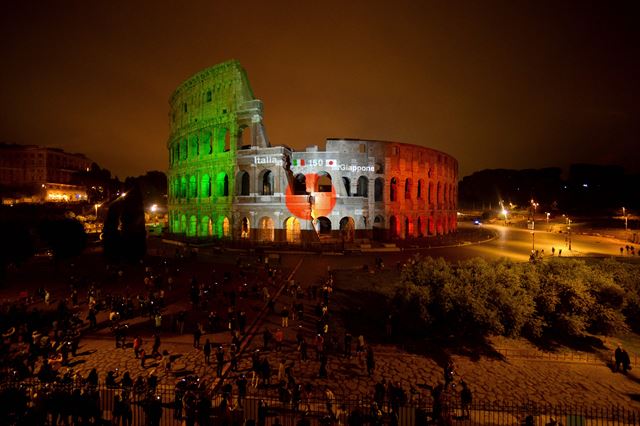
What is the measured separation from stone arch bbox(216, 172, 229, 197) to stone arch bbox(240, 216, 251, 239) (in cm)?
435

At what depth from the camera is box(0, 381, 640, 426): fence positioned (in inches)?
313

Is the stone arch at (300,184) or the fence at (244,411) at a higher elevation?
the stone arch at (300,184)

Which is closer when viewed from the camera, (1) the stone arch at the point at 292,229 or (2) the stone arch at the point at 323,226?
(1) the stone arch at the point at 292,229

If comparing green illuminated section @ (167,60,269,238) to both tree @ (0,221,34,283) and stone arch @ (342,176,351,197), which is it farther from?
tree @ (0,221,34,283)

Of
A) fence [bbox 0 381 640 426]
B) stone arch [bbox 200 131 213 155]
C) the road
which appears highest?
stone arch [bbox 200 131 213 155]

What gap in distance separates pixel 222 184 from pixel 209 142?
6.18 metres

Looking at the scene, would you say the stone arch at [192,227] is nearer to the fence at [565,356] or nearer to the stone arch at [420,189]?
the stone arch at [420,189]

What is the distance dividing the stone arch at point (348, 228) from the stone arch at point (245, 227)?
11.7 meters

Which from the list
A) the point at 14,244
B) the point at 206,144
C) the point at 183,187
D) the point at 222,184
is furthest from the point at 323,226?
the point at 14,244

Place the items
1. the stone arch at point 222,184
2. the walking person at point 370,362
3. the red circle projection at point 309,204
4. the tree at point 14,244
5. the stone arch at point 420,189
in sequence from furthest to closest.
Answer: the stone arch at point 420,189 → the stone arch at point 222,184 → the red circle projection at point 309,204 → the tree at point 14,244 → the walking person at point 370,362

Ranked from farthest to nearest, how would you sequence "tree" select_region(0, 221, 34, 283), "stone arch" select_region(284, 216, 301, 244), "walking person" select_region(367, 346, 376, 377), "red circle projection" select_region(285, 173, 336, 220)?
1. "stone arch" select_region(284, 216, 301, 244)
2. "red circle projection" select_region(285, 173, 336, 220)
3. "tree" select_region(0, 221, 34, 283)
4. "walking person" select_region(367, 346, 376, 377)

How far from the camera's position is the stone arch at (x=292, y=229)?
37.1 metres

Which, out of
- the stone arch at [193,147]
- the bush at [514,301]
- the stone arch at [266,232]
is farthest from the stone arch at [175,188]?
the bush at [514,301]

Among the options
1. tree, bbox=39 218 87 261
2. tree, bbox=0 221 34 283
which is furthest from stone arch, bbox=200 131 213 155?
tree, bbox=0 221 34 283
